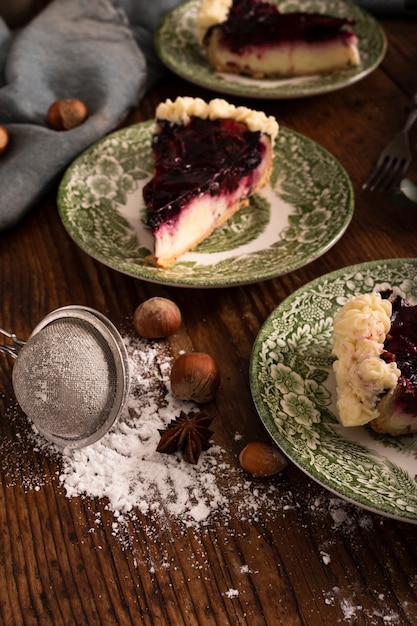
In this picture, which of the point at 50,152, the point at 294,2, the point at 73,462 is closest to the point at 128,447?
the point at 73,462

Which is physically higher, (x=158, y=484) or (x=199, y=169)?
(x=199, y=169)

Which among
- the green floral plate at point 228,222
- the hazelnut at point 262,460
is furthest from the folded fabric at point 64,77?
the hazelnut at point 262,460

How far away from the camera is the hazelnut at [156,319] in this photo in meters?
1.73

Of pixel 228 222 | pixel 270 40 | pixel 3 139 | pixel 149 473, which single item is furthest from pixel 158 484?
pixel 270 40

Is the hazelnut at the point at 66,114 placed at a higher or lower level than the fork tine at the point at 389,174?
higher

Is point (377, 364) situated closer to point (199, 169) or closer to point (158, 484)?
point (158, 484)

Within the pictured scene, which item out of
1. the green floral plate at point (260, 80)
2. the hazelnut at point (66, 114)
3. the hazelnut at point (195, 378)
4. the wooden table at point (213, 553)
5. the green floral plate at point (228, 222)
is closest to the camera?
the wooden table at point (213, 553)

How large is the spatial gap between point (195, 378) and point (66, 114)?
1.17 metres

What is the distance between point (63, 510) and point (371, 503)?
1.91 feet

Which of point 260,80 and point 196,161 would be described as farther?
point 260,80

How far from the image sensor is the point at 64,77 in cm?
255

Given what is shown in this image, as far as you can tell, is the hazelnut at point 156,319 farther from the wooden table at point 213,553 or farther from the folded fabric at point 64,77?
the folded fabric at point 64,77

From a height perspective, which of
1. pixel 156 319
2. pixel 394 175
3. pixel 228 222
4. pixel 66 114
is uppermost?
pixel 66 114

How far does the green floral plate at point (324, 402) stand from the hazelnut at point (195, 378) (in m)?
0.12
